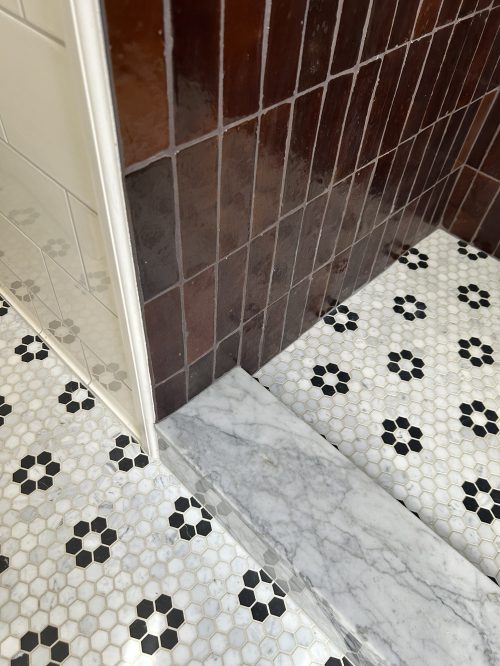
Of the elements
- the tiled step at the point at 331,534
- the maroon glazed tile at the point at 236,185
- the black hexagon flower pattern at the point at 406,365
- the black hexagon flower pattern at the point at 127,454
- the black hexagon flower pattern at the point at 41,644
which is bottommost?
the black hexagon flower pattern at the point at 41,644

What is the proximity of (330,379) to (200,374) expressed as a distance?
16.0 inches

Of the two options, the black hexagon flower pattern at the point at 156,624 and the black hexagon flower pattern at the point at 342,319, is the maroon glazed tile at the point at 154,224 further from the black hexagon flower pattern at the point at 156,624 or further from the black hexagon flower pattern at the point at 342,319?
the black hexagon flower pattern at the point at 342,319

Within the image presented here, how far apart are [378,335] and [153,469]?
0.74 metres

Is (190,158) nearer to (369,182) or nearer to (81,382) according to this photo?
(369,182)

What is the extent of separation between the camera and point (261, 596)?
3.31 ft

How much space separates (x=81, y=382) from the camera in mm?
1294

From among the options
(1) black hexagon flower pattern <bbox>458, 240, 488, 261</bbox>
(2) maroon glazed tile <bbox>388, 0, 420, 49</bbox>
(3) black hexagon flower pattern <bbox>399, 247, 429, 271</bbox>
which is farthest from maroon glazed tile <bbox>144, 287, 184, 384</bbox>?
(1) black hexagon flower pattern <bbox>458, 240, 488, 261</bbox>

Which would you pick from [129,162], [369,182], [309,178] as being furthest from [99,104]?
[369,182]

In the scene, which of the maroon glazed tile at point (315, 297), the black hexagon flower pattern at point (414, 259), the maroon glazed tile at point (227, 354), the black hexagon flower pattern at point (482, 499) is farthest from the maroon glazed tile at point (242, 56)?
the black hexagon flower pattern at point (414, 259)

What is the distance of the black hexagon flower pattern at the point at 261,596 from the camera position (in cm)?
99

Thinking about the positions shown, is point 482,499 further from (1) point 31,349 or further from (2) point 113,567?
(1) point 31,349

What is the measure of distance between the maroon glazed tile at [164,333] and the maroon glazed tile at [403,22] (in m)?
0.63

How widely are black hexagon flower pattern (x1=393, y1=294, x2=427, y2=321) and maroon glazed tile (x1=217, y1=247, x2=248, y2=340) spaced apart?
2.14ft

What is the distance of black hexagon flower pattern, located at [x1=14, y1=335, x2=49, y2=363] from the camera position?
1335 millimetres
